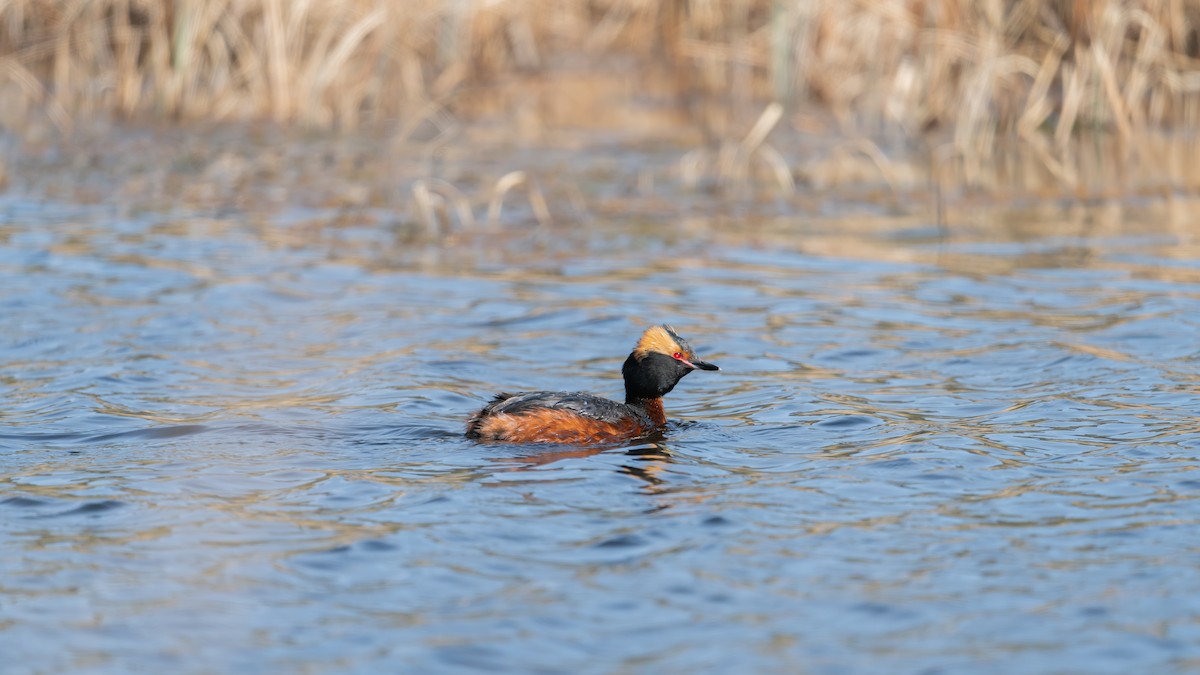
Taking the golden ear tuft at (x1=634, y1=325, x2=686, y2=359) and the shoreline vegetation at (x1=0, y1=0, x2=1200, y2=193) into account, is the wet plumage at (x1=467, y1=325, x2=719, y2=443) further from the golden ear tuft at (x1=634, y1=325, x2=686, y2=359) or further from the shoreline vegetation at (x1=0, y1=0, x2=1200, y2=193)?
the shoreline vegetation at (x1=0, y1=0, x2=1200, y2=193)

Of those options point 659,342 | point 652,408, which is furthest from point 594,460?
point 659,342

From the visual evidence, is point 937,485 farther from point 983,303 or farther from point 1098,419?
point 983,303

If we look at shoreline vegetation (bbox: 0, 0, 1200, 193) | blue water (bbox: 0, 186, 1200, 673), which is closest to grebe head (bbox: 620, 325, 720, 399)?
blue water (bbox: 0, 186, 1200, 673)

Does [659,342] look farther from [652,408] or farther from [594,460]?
[594,460]

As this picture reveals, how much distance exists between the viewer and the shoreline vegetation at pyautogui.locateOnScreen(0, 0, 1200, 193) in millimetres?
14625

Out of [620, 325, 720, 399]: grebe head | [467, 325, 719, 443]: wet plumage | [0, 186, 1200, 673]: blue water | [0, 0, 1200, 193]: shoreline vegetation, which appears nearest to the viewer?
[0, 186, 1200, 673]: blue water

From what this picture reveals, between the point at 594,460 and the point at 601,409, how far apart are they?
1.41 feet

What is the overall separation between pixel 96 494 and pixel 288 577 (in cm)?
132

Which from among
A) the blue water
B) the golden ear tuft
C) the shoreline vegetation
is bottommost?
the blue water

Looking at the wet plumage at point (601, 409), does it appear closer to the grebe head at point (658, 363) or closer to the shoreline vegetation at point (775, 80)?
the grebe head at point (658, 363)

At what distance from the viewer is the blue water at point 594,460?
5.15 meters

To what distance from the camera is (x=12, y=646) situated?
5.03 meters

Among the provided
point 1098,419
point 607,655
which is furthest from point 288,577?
point 1098,419

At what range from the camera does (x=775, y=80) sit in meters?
17.0
